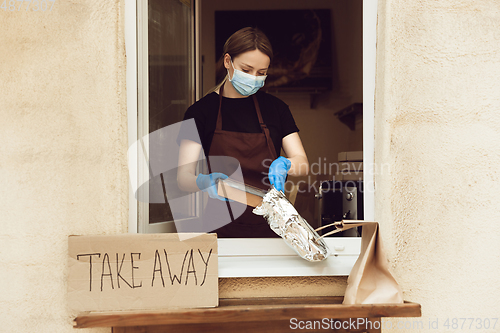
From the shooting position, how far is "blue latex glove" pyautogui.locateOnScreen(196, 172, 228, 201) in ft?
4.03

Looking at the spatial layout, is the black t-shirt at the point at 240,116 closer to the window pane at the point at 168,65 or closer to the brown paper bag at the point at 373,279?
the window pane at the point at 168,65

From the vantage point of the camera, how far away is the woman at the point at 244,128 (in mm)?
1427

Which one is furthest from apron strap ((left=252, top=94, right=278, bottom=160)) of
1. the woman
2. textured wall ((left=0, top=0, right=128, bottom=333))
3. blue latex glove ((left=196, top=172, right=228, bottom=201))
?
textured wall ((left=0, top=0, right=128, bottom=333))

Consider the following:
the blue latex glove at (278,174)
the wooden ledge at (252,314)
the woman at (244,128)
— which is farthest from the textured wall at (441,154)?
the woman at (244,128)

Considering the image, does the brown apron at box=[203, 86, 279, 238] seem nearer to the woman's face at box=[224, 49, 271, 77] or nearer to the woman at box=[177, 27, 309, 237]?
the woman at box=[177, 27, 309, 237]

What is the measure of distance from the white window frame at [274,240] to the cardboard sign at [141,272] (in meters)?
0.10

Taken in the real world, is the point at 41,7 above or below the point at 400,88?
above

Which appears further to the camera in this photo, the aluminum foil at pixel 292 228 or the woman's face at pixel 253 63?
the woman's face at pixel 253 63

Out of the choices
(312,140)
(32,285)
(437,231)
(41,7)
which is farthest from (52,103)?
(312,140)

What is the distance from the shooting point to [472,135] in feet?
3.72

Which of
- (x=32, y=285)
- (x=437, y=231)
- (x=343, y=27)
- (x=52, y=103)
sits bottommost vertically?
(x=32, y=285)

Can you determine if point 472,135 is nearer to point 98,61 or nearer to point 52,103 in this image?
point 98,61

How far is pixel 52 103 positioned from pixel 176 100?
76 cm

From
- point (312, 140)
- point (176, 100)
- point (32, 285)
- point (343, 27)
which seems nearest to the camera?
point (32, 285)
